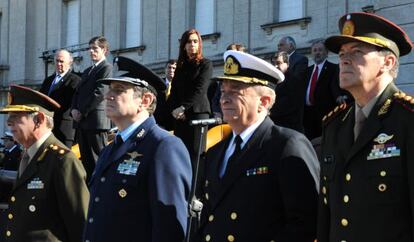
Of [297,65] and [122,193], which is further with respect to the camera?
[297,65]

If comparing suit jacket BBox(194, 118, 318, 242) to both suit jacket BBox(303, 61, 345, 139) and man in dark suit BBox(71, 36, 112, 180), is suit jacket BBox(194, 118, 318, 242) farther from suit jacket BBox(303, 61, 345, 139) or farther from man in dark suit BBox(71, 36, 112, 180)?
man in dark suit BBox(71, 36, 112, 180)

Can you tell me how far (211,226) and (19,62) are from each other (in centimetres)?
2512

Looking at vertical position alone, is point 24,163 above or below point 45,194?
above

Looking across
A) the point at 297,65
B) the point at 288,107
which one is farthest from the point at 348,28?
the point at 297,65

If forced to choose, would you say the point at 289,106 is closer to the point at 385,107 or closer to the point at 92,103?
the point at 92,103

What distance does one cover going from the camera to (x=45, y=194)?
4.90m

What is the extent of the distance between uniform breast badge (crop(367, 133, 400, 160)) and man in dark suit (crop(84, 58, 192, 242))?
1258 mm

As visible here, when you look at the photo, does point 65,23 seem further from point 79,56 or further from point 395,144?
point 395,144

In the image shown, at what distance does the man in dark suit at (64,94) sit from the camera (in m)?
10.1

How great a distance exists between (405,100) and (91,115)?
626cm

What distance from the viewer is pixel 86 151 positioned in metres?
9.28

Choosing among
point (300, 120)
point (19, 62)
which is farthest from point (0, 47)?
point (300, 120)

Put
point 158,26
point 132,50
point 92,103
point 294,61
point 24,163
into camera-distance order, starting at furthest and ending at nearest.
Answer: point 132,50 < point 158,26 < point 294,61 < point 92,103 < point 24,163

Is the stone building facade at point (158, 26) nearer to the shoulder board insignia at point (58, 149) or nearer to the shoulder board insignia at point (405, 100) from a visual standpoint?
the shoulder board insignia at point (58, 149)
